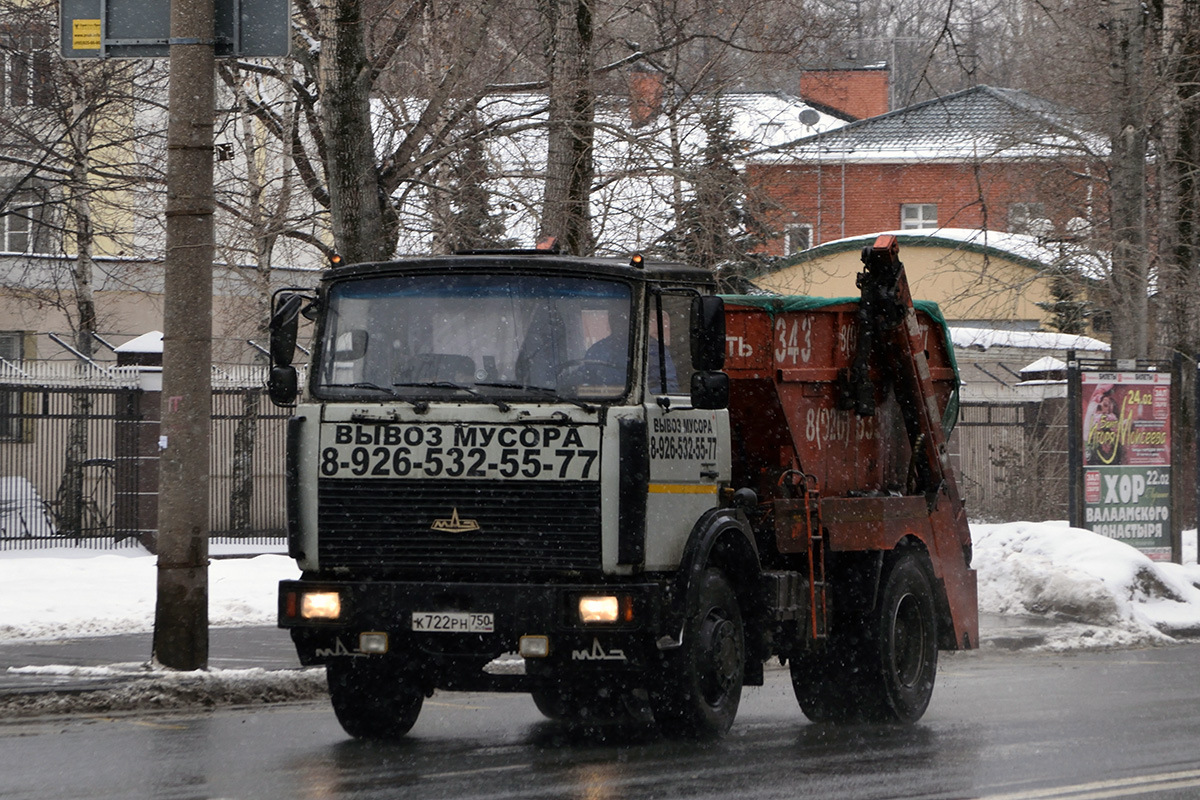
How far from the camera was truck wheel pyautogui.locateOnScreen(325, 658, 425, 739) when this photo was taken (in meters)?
8.91

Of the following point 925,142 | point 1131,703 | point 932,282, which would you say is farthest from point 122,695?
point 925,142

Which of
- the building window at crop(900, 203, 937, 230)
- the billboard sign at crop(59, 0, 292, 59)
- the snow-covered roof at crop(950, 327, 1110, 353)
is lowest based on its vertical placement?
the snow-covered roof at crop(950, 327, 1110, 353)

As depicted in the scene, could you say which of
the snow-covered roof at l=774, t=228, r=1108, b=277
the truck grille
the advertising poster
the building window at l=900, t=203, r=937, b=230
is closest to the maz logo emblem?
the truck grille


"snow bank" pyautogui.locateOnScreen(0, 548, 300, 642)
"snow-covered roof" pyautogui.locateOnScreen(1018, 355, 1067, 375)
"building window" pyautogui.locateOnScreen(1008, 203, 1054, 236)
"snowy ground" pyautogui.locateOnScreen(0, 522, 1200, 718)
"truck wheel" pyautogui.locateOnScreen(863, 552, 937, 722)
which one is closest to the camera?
"truck wheel" pyautogui.locateOnScreen(863, 552, 937, 722)

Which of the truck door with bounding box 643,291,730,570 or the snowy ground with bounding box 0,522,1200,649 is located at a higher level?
the truck door with bounding box 643,291,730,570

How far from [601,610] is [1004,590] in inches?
387

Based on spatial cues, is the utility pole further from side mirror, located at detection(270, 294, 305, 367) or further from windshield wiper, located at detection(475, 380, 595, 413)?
windshield wiper, located at detection(475, 380, 595, 413)

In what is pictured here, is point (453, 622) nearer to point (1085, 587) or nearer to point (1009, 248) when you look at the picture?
point (1085, 587)

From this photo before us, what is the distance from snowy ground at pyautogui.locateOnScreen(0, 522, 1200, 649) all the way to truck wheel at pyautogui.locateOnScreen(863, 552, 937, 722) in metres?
4.41

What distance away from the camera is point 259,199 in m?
25.2

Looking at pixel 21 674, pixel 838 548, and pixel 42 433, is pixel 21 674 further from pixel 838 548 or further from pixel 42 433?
pixel 42 433

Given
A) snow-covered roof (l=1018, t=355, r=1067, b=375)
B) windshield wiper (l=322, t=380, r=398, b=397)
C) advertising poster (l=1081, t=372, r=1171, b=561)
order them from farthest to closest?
snow-covered roof (l=1018, t=355, r=1067, b=375), advertising poster (l=1081, t=372, r=1171, b=561), windshield wiper (l=322, t=380, r=398, b=397)

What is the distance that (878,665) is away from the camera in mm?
9883

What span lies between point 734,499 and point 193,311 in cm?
421
